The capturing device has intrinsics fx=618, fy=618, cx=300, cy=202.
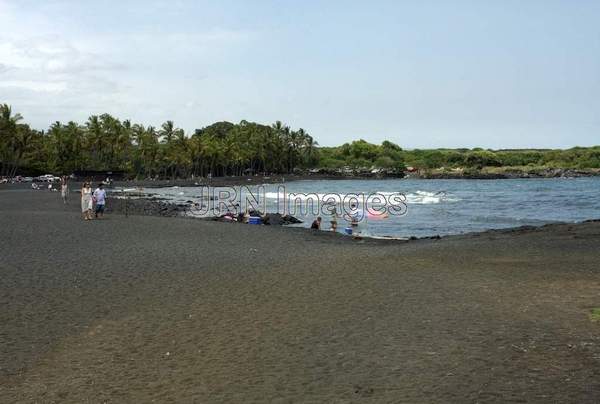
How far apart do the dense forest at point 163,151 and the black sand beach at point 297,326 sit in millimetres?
79000

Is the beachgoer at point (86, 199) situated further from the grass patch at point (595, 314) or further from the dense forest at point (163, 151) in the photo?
the dense forest at point (163, 151)

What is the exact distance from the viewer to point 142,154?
11481cm

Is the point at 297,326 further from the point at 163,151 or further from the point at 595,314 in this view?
the point at 163,151

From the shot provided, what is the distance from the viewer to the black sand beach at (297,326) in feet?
20.9

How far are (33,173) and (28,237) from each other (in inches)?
3457

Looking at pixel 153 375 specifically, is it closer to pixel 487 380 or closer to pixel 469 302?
pixel 487 380

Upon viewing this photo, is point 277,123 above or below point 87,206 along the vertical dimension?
above

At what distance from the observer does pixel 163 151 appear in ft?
389

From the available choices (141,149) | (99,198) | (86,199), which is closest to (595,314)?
(86,199)

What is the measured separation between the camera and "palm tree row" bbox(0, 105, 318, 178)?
92812 mm

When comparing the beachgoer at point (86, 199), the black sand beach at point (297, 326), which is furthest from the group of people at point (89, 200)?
the black sand beach at point (297, 326)

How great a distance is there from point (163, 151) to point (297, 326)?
113 m

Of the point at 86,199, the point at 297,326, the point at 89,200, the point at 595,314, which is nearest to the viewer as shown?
the point at 297,326

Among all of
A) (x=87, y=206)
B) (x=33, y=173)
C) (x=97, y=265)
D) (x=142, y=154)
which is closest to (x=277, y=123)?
(x=142, y=154)
